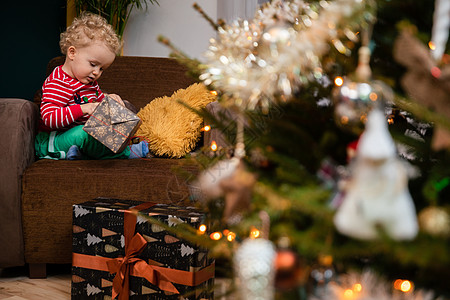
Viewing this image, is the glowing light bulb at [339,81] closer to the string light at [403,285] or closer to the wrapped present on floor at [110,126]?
the string light at [403,285]

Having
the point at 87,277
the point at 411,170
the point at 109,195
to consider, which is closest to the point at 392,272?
the point at 411,170

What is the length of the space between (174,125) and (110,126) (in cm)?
32

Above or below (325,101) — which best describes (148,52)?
above

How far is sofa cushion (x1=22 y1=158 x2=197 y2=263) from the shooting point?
145 centimetres

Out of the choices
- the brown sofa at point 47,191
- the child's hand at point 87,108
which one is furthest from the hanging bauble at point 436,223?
the child's hand at point 87,108

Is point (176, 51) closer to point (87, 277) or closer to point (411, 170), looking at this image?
point (411, 170)

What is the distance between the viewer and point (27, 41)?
10.7 ft

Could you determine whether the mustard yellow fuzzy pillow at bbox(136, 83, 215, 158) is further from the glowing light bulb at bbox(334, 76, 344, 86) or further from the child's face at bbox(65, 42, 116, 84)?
the glowing light bulb at bbox(334, 76, 344, 86)

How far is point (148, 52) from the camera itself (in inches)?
131

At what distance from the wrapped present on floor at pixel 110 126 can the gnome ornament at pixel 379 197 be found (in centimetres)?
119

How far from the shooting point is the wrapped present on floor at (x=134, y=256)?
111 centimetres

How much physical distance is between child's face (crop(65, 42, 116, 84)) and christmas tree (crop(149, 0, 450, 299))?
116 cm

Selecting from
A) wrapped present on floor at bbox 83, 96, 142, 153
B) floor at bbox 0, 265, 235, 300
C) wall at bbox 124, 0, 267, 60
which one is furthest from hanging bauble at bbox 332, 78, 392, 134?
wall at bbox 124, 0, 267, 60

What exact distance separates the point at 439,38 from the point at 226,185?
31cm
